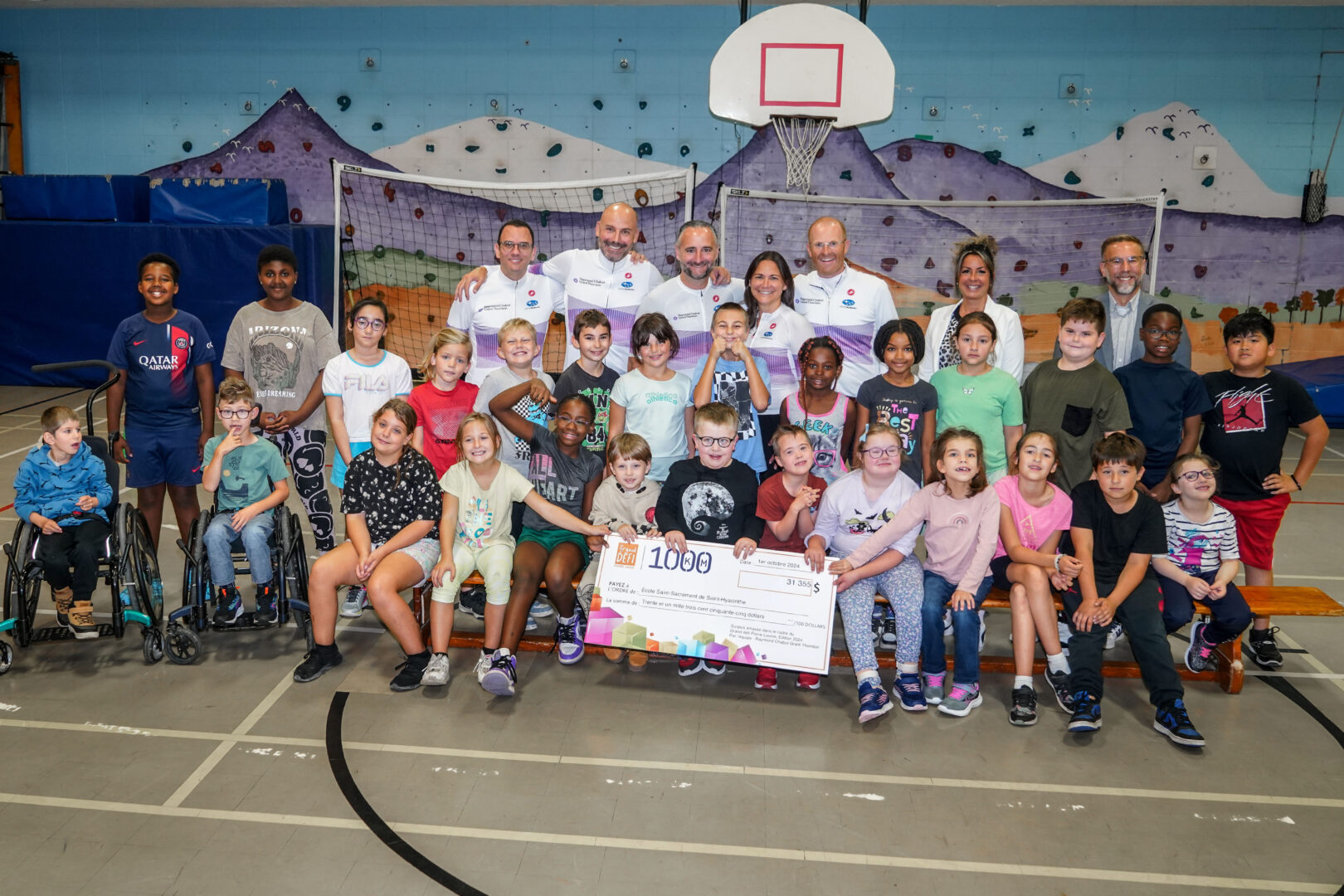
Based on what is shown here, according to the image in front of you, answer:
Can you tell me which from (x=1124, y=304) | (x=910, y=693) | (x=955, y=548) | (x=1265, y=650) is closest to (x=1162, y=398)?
(x=1124, y=304)

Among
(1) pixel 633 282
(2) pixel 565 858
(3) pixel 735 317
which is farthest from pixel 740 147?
(2) pixel 565 858

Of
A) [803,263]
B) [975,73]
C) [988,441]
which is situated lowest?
[988,441]

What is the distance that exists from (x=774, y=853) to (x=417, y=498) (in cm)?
216

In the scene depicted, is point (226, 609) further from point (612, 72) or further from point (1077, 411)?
point (612, 72)

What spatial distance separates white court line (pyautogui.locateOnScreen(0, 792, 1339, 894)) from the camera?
3051 mm

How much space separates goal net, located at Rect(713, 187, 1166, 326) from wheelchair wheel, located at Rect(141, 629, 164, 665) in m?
7.33

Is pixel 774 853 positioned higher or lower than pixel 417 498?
lower

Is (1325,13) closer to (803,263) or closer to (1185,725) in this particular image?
(803,263)

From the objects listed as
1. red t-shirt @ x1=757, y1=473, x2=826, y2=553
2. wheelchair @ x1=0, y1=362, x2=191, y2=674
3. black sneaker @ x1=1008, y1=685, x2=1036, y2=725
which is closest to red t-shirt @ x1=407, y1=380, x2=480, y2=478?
wheelchair @ x1=0, y1=362, x2=191, y2=674

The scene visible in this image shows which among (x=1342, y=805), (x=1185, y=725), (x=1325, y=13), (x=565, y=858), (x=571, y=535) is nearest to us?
(x=565, y=858)

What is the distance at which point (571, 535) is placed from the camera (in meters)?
4.55

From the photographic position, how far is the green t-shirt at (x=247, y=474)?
454 centimetres

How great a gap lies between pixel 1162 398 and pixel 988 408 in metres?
0.85

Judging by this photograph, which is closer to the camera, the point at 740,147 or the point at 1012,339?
the point at 1012,339
